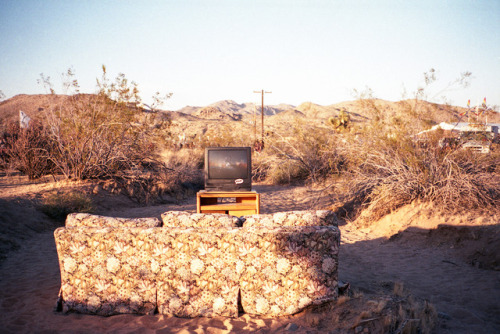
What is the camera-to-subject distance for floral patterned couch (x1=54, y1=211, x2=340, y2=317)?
3.04 metres

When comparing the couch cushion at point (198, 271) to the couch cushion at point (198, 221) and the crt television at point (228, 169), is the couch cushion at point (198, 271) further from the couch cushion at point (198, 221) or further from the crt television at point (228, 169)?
the crt television at point (228, 169)

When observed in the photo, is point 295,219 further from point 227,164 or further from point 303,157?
point 303,157

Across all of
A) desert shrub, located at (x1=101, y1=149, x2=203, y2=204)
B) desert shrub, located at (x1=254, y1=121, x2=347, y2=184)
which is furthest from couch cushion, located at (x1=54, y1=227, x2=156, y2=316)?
desert shrub, located at (x1=254, y1=121, x2=347, y2=184)

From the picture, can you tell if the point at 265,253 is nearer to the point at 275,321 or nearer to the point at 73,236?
the point at 275,321

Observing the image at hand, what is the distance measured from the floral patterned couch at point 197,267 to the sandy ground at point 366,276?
0.43ft

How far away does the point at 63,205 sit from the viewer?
7309 mm

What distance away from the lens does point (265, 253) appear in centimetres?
304

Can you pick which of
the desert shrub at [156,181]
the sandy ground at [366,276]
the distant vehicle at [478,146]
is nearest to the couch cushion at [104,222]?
the sandy ground at [366,276]

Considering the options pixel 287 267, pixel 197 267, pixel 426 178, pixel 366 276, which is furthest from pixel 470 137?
pixel 197 267

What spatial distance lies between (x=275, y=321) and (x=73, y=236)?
6.73ft

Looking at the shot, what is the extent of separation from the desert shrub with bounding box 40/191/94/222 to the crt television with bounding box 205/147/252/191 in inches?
124

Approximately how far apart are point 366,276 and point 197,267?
7.91 feet

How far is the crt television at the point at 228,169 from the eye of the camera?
6117 mm

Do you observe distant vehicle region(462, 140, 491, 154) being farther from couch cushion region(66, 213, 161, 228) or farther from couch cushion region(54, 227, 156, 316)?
couch cushion region(54, 227, 156, 316)
